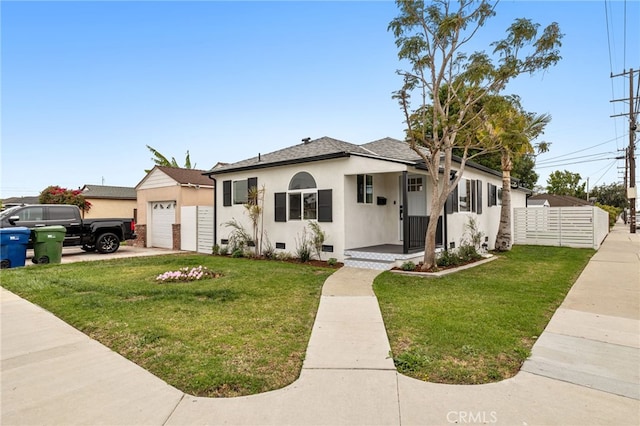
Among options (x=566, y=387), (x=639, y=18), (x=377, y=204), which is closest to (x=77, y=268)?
(x=377, y=204)

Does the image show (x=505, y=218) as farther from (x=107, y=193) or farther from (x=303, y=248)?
(x=107, y=193)

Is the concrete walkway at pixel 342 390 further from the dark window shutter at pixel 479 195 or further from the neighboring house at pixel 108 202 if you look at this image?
the neighboring house at pixel 108 202

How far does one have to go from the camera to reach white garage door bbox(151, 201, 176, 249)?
16234 mm

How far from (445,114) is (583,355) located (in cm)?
655

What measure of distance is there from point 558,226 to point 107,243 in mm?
19691

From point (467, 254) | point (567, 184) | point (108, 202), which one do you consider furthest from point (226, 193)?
point (567, 184)

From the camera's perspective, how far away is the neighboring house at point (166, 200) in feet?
51.8

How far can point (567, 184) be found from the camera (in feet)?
171

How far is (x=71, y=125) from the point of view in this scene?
16.3 meters

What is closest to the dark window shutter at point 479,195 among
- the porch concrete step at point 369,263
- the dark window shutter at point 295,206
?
the porch concrete step at point 369,263

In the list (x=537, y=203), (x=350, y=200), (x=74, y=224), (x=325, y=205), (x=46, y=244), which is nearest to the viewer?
(x=350, y=200)

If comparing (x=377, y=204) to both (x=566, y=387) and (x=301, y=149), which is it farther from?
(x=566, y=387)

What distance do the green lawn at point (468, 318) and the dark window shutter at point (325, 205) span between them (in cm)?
287

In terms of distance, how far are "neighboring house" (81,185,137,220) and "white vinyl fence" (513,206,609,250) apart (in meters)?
24.0
